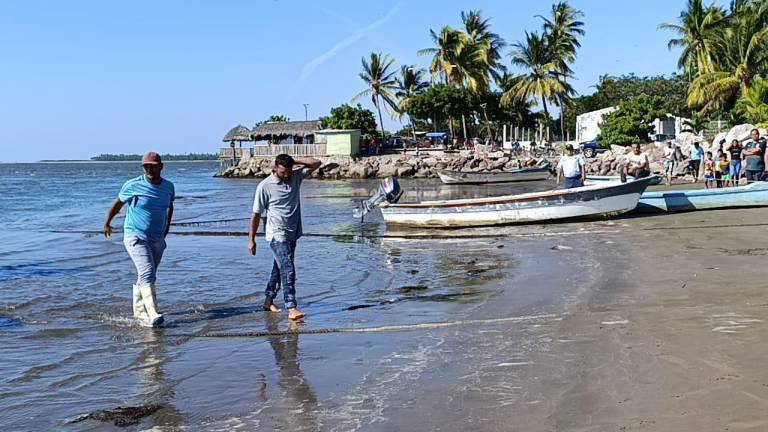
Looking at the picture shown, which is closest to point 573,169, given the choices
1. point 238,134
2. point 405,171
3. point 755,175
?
point 755,175

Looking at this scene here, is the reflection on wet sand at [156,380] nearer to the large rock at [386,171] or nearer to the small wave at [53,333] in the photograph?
the small wave at [53,333]

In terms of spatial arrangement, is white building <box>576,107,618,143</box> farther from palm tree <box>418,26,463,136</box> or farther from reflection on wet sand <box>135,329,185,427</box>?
reflection on wet sand <box>135,329,185,427</box>

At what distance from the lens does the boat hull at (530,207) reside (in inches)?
543

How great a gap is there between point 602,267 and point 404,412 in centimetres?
550

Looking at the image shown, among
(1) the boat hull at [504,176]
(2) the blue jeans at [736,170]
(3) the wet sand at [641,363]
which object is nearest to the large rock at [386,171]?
(1) the boat hull at [504,176]

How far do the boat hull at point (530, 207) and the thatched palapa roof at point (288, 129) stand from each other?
43255 mm

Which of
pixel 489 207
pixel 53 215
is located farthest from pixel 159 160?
pixel 53 215

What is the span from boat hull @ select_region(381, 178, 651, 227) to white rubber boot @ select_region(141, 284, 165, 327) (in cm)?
893

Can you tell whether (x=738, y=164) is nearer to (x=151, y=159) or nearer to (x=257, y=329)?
(x=257, y=329)

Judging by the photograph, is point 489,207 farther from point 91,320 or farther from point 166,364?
point 166,364

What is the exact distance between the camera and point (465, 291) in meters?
7.80

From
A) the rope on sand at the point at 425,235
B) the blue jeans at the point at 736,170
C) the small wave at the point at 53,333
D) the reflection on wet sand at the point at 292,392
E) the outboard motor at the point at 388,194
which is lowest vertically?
the small wave at the point at 53,333

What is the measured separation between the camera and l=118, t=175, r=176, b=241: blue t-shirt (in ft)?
20.7

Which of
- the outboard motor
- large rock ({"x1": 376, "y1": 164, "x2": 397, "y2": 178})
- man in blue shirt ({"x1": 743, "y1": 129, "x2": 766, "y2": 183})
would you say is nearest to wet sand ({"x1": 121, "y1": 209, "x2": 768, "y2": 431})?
the outboard motor
